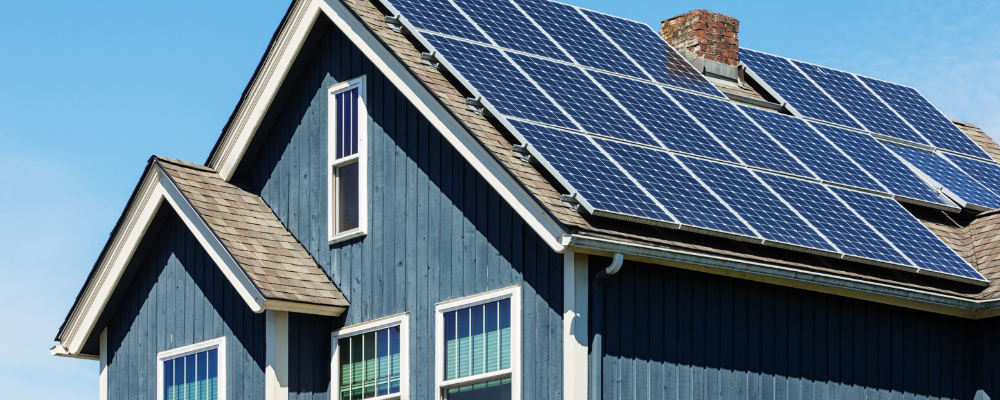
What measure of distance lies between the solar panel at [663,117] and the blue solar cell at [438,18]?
5.57ft

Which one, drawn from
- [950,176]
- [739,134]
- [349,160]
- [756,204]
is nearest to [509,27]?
[349,160]

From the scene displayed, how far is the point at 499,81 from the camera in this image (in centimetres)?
1720

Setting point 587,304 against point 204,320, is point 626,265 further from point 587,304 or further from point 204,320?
point 204,320

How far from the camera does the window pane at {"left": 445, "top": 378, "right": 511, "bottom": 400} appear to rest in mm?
15516

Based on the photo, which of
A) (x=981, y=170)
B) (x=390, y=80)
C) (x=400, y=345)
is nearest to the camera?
(x=400, y=345)

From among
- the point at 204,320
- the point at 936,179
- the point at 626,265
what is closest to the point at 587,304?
the point at 626,265

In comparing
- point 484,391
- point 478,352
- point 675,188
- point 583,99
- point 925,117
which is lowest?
point 484,391

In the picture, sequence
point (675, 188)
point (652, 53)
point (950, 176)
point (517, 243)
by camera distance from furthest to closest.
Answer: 1. point (652, 53)
2. point (950, 176)
3. point (675, 188)
4. point (517, 243)

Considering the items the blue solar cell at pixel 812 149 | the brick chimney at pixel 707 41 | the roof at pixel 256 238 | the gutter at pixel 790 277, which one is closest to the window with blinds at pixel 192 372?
the roof at pixel 256 238

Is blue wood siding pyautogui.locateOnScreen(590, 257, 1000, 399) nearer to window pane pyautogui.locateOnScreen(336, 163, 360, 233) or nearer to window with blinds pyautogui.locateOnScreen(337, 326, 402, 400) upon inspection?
window with blinds pyautogui.locateOnScreen(337, 326, 402, 400)

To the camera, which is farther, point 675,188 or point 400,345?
point 400,345

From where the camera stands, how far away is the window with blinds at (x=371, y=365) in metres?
17.0

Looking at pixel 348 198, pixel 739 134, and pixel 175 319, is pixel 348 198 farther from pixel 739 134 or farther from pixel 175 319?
pixel 739 134

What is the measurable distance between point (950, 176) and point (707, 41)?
13.6ft
